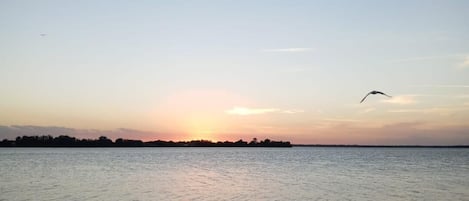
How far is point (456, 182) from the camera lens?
151ft

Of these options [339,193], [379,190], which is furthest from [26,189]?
[379,190]

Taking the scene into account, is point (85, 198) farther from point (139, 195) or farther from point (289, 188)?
point (289, 188)

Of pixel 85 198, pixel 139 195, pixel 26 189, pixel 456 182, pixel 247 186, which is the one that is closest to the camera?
pixel 85 198

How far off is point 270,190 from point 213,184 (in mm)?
5332

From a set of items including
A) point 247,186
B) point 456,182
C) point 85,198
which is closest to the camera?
point 85,198

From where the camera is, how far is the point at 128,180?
47312 mm

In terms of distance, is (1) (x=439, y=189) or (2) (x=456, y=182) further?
(2) (x=456, y=182)

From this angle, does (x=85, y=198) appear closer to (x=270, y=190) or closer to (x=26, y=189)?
(x=26, y=189)

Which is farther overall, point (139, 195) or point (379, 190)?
point (379, 190)

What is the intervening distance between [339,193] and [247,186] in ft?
24.8

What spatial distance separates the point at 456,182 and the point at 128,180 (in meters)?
27.0

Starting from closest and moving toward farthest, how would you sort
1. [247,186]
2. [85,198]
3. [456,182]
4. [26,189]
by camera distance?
[85,198] → [26,189] → [247,186] → [456,182]

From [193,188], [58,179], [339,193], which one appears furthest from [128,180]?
[339,193]

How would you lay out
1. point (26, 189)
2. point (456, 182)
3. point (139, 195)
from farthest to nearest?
point (456, 182), point (26, 189), point (139, 195)
